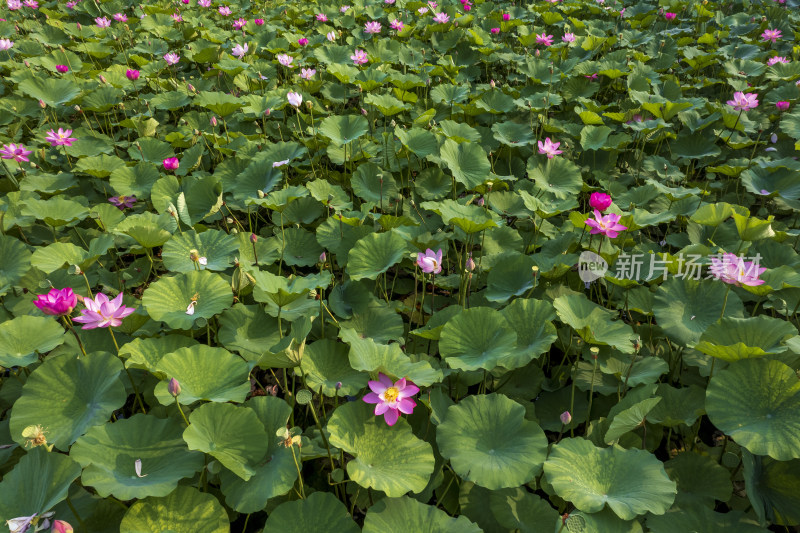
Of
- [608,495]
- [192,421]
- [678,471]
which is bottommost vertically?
[678,471]

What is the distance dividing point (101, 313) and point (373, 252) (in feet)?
2.96

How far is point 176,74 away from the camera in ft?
13.8

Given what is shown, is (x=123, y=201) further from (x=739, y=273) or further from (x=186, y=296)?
(x=739, y=273)

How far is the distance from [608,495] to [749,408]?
46cm

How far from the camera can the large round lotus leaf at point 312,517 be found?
1.16 m

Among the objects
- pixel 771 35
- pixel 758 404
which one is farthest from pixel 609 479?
pixel 771 35

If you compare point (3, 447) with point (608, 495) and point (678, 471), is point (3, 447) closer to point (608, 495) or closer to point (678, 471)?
point (608, 495)

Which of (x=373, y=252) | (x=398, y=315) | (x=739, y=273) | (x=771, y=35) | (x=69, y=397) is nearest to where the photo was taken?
(x=69, y=397)

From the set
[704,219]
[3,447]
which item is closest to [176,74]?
[3,447]

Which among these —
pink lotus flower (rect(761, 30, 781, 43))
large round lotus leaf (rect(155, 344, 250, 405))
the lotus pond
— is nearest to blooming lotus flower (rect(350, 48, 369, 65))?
the lotus pond

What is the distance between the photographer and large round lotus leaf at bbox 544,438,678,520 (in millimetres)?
1132

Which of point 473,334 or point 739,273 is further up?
point 739,273

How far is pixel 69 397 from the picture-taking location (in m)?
1.40

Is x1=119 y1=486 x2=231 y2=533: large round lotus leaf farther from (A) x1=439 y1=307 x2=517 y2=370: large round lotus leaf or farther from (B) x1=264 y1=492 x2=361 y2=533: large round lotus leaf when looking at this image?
(A) x1=439 y1=307 x2=517 y2=370: large round lotus leaf
